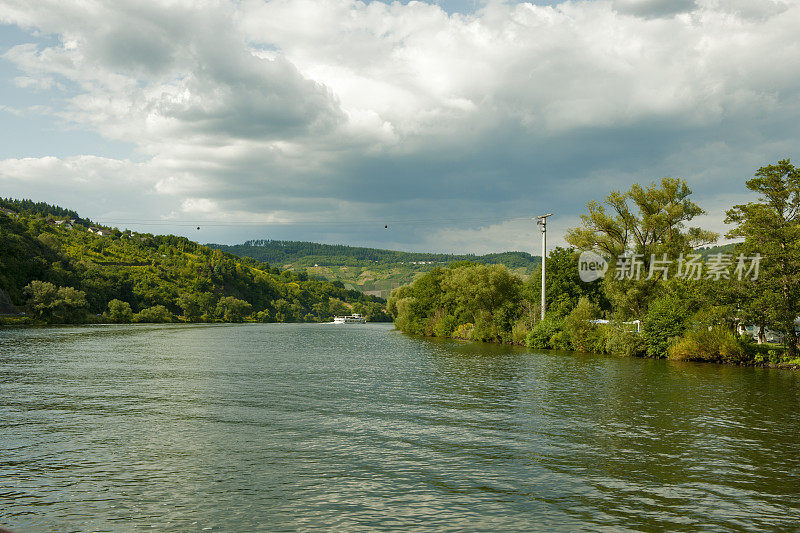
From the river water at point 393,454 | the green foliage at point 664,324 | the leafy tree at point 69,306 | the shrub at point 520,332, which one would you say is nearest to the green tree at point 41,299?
the leafy tree at point 69,306

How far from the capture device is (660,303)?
190 feet

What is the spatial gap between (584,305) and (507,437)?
165ft

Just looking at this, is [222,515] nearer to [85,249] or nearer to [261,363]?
[261,363]

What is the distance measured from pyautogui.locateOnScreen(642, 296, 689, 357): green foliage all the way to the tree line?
104 millimetres

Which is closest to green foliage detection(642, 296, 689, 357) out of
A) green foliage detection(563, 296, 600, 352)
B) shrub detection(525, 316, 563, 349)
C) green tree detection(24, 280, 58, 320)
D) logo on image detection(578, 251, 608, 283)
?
green foliage detection(563, 296, 600, 352)

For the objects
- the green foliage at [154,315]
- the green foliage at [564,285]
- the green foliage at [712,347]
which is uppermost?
the green foliage at [564,285]

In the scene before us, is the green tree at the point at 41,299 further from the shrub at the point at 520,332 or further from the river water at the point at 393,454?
the shrub at the point at 520,332

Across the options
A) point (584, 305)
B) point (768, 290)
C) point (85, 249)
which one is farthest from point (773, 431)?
point (85, 249)

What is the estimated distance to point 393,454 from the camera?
17.9 metres

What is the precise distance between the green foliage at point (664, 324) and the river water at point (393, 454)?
21.6 metres

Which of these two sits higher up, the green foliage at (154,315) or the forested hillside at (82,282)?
the forested hillside at (82,282)

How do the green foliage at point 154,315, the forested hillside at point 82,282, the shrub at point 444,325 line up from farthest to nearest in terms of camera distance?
1. the green foliage at point 154,315
2. the forested hillside at point 82,282
3. the shrub at point 444,325

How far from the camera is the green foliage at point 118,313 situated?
14338 centimetres

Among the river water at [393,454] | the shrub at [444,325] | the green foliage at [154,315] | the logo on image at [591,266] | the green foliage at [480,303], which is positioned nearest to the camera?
the river water at [393,454]
